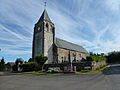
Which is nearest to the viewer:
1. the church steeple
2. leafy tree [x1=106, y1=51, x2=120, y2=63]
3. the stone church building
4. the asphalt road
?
the asphalt road

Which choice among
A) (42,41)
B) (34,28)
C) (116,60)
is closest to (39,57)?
(42,41)

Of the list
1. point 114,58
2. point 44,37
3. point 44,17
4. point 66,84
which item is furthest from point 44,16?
point 114,58

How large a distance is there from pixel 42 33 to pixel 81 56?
24.0 meters

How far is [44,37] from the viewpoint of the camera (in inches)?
1609

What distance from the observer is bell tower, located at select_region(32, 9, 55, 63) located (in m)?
40.9

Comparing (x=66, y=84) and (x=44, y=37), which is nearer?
(x=66, y=84)

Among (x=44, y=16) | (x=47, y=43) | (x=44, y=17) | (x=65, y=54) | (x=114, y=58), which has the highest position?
(x=44, y=16)

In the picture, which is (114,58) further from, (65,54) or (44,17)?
(44,17)

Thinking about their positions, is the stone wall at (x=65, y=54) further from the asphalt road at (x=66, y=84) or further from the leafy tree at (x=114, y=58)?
the asphalt road at (x=66, y=84)

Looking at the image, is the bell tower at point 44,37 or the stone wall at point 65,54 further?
the stone wall at point 65,54

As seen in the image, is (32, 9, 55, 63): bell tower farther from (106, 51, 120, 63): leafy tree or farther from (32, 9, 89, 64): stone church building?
(106, 51, 120, 63): leafy tree

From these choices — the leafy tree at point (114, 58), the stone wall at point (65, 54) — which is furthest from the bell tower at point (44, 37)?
the leafy tree at point (114, 58)

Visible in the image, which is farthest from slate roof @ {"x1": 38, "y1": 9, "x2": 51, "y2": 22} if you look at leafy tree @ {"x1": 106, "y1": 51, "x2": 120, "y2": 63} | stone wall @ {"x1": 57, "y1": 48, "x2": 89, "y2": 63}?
leafy tree @ {"x1": 106, "y1": 51, "x2": 120, "y2": 63}

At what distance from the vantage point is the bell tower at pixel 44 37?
4086cm
